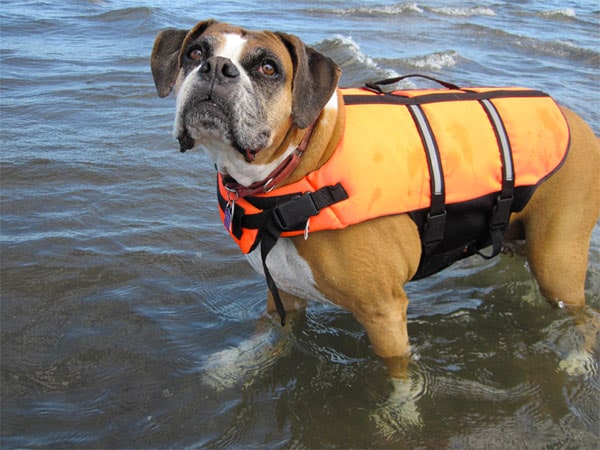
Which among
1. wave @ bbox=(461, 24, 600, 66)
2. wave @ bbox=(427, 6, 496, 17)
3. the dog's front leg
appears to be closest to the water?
the dog's front leg

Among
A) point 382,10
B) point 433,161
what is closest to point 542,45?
point 382,10

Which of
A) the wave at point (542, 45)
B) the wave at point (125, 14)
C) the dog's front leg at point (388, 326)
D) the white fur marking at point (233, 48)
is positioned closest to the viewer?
the white fur marking at point (233, 48)

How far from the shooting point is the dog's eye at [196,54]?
9.67 ft

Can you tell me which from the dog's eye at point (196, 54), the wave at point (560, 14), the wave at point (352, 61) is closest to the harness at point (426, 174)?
the dog's eye at point (196, 54)

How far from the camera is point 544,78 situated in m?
9.26

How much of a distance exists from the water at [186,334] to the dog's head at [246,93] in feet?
4.28

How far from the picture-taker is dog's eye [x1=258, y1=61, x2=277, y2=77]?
9.32 feet

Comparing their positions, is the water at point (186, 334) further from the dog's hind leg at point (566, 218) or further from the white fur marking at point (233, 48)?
the white fur marking at point (233, 48)

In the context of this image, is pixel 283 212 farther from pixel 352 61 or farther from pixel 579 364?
pixel 352 61

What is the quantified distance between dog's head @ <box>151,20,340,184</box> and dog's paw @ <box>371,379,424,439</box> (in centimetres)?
144

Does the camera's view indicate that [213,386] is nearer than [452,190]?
No

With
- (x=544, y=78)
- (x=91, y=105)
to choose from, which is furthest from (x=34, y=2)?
(x=544, y=78)

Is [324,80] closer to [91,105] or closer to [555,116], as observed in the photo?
[555,116]

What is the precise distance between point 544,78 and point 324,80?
289 inches
